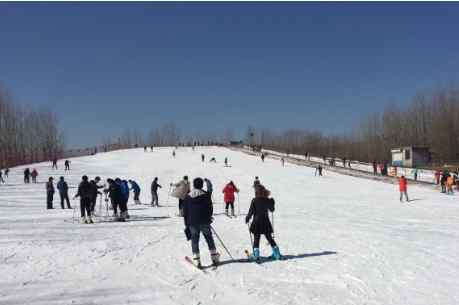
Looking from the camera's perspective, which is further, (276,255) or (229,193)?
(229,193)

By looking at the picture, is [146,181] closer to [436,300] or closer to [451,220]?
[451,220]

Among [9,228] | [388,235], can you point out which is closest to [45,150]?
[9,228]

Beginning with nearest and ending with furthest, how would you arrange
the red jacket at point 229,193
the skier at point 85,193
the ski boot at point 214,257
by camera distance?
the ski boot at point 214,257 < the skier at point 85,193 < the red jacket at point 229,193

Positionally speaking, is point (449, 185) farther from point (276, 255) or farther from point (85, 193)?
point (85, 193)

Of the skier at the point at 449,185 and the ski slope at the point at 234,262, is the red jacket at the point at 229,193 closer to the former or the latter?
the ski slope at the point at 234,262

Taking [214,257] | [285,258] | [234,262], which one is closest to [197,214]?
[214,257]

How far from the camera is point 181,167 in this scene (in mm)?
54500

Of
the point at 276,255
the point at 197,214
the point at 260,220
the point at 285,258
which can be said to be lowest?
the point at 285,258

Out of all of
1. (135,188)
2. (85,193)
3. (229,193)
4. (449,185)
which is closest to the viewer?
(85,193)

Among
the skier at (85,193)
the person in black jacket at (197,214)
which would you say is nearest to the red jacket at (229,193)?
the skier at (85,193)

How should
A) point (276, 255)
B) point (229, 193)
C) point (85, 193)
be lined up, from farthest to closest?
point (229, 193) → point (85, 193) → point (276, 255)

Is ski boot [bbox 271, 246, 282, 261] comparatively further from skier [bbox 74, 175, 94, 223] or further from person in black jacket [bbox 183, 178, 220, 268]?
skier [bbox 74, 175, 94, 223]

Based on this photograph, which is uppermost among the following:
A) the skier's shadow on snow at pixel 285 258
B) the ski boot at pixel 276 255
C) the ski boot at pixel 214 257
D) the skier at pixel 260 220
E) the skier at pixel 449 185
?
the skier at pixel 260 220

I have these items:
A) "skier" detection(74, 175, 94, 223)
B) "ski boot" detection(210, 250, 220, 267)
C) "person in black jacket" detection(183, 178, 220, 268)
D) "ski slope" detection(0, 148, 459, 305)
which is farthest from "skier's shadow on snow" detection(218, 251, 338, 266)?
"skier" detection(74, 175, 94, 223)
